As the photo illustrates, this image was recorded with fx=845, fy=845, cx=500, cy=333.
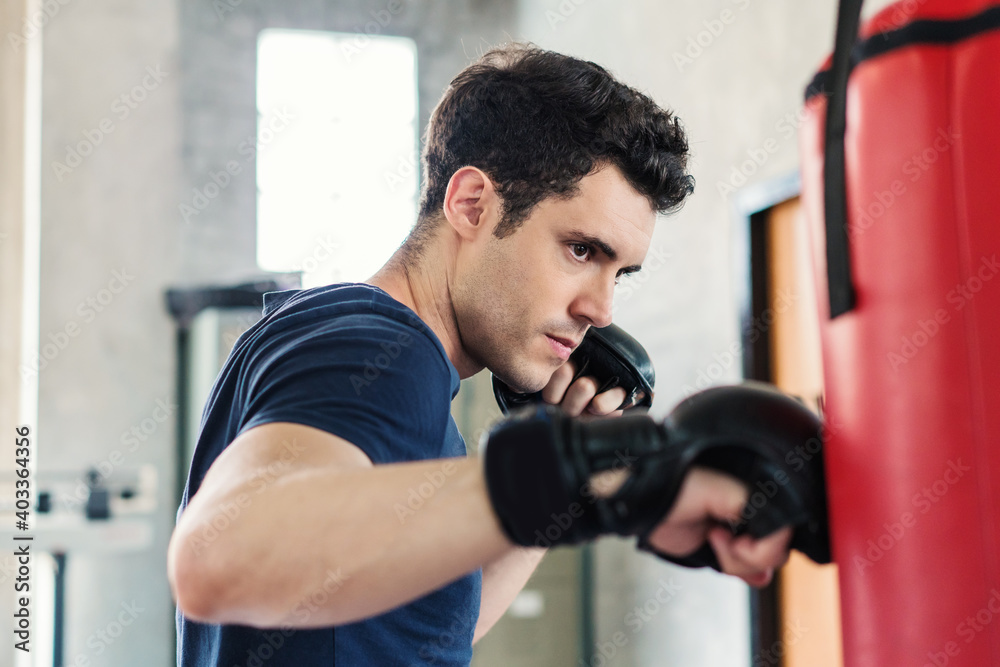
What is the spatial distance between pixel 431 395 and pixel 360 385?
8cm

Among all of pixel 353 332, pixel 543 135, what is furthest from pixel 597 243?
pixel 353 332

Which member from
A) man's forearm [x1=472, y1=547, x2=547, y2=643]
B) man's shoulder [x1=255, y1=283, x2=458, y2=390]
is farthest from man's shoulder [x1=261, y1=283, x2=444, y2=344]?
man's forearm [x1=472, y1=547, x2=547, y2=643]

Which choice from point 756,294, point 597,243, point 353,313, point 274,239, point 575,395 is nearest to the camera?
point 353,313

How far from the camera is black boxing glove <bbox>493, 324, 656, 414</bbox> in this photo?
4.04ft

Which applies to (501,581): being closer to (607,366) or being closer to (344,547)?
(607,366)

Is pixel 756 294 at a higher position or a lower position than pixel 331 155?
lower

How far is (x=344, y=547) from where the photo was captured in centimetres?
52

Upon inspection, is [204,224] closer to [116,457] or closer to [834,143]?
[116,457]

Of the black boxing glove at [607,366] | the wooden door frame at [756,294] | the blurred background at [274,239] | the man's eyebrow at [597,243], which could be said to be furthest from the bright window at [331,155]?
the man's eyebrow at [597,243]

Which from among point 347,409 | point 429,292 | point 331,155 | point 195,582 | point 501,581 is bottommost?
point 501,581

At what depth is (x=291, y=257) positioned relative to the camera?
15.9 feet

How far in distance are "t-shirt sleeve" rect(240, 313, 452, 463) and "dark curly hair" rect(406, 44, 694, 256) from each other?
38 centimetres

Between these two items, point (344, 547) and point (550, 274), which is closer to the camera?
point (344, 547)

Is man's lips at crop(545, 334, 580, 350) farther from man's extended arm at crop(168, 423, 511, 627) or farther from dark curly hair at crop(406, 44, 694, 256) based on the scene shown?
man's extended arm at crop(168, 423, 511, 627)
